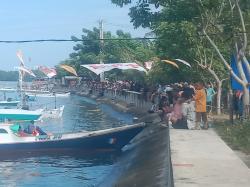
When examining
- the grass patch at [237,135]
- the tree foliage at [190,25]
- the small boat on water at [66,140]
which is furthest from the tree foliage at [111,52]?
the grass patch at [237,135]

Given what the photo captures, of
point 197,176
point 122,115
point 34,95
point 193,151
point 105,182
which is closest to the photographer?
point 197,176

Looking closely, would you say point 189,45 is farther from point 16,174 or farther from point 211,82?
point 16,174

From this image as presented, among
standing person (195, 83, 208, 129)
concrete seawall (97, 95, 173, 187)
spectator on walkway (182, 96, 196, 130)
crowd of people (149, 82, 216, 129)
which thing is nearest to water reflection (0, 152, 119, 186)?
concrete seawall (97, 95, 173, 187)

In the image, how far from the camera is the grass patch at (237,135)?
16480mm

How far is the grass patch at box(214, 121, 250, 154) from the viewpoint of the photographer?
1648cm

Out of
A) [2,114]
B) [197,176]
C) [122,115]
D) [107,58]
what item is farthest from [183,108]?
[107,58]

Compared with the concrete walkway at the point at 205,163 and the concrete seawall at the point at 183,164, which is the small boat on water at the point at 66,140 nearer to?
the concrete seawall at the point at 183,164

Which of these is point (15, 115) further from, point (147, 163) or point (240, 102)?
point (147, 163)

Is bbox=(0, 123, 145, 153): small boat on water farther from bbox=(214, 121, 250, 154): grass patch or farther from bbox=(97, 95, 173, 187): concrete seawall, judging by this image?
bbox=(214, 121, 250, 154): grass patch

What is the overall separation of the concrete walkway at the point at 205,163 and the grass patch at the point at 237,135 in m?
0.35

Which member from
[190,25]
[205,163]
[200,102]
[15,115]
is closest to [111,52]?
[15,115]

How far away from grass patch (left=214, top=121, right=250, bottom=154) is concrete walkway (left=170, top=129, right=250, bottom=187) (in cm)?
35

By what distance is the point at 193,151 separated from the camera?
15164mm

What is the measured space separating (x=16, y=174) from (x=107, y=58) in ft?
205
